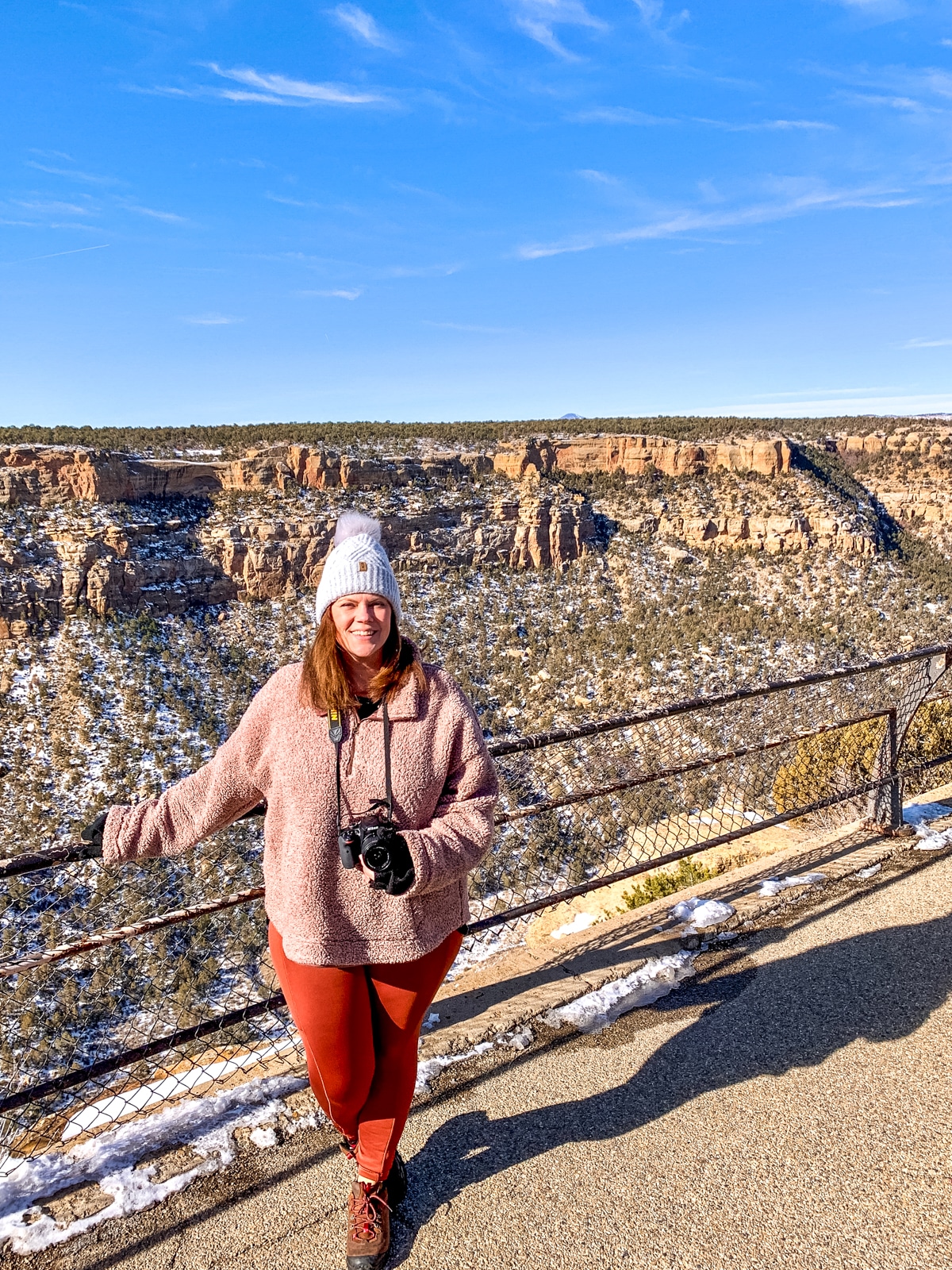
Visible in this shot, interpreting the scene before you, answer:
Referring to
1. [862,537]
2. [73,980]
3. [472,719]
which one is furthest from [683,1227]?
[862,537]

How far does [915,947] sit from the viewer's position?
11.4ft

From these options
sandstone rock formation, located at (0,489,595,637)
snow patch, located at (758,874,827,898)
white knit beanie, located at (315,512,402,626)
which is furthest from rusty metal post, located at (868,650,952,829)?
sandstone rock formation, located at (0,489,595,637)

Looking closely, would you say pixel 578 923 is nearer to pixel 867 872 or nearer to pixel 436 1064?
pixel 867 872

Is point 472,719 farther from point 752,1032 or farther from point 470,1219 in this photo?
point 752,1032

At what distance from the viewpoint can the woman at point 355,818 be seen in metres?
1.93

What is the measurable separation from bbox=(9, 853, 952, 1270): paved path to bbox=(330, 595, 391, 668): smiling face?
1.66m

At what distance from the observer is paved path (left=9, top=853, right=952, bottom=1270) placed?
2.09 metres

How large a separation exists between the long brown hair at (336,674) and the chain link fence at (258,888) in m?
0.99

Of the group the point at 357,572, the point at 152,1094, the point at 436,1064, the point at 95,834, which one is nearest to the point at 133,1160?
the point at 152,1094

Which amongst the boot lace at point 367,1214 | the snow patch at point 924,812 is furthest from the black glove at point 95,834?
the snow patch at point 924,812

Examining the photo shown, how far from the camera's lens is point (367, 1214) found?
6.87 feet

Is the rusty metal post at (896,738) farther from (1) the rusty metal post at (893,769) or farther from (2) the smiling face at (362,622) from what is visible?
(2) the smiling face at (362,622)

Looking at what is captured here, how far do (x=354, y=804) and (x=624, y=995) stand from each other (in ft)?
6.37

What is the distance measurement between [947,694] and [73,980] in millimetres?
12517
